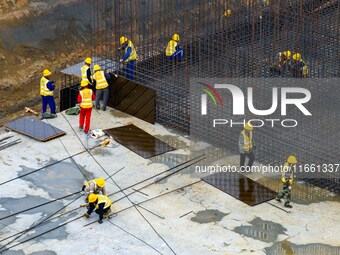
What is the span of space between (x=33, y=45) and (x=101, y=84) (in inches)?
372

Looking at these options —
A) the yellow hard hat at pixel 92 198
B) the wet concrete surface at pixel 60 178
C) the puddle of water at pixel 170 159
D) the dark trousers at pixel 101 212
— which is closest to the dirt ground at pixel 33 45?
the wet concrete surface at pixel 60 178

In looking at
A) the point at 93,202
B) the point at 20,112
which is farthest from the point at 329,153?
the point at 20,112

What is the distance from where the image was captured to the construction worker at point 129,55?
24516 mm

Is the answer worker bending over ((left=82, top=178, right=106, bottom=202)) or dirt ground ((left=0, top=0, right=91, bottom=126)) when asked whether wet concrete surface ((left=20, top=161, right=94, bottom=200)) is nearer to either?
worker bending over ((left=82, top=178, right=106, bottom=202))

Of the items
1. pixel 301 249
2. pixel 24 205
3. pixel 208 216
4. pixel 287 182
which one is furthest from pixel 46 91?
pixel 301 249

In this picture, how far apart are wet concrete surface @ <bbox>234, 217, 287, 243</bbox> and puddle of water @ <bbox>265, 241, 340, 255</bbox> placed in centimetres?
30

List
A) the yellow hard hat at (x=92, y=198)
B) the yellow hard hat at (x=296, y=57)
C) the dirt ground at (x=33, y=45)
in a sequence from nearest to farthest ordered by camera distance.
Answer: the yellow hard hat at (x=92, y=198) < the yellow hard hat at (x=296, y=57) < the dirt ground at (x=33, y=45)

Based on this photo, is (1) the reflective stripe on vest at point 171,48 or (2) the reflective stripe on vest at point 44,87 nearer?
(2) the reflective stripe on vest at point 44,87

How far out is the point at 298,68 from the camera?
22.4 m

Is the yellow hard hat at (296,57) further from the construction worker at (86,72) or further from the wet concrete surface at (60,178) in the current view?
the wet concrete surface at (60,178)

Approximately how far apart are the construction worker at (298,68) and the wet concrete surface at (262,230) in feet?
16.5

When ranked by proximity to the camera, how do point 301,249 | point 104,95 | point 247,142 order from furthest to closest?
point 104,95 < point 247,142 < point 301,249

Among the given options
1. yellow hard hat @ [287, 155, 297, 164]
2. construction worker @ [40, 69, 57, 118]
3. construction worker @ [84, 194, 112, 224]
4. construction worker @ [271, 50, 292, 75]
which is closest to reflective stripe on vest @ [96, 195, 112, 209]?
construction worker @ [84, 194, 112, 224]

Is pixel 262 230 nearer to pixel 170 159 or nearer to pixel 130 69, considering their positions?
pixel 170 159
